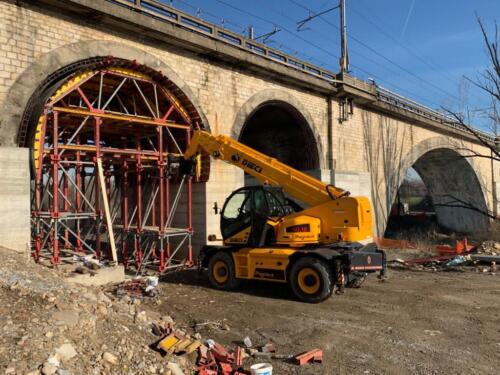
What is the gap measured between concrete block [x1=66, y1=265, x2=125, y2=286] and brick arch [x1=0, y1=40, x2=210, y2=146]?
3013 millimetres

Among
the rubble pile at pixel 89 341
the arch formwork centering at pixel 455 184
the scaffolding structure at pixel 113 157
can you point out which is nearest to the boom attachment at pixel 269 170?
the scaffolding structure at pixel 113 157

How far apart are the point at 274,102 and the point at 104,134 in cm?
597

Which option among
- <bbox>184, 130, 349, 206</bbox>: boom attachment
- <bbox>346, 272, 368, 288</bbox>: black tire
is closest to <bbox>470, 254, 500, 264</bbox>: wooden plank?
<bbox>346, 272, 368, 288</bbox>: black tire

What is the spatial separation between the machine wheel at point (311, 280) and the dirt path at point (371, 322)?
8.3 inches

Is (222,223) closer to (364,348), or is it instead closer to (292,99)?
(364,348)

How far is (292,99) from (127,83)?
668 cm

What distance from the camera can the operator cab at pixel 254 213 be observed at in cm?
952

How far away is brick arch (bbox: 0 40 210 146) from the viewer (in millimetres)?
8766

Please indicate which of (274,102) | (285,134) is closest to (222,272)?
(274,102)

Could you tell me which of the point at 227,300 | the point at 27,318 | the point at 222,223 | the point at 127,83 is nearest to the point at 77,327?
the point at 27,318

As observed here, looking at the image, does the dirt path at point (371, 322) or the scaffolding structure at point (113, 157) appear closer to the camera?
the dirt path at point (371, 322)

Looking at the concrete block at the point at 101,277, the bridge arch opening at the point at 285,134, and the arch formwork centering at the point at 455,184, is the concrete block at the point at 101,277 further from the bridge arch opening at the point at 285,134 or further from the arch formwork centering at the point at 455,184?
the arch formwork centering at the point at 455,184

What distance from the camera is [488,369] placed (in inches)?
205

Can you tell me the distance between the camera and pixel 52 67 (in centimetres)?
949
